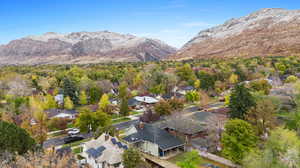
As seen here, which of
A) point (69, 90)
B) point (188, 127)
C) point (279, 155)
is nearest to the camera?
point (279, 155)

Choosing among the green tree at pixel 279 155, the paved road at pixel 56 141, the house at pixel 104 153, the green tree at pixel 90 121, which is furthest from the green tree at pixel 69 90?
the green tree at pixel 279 155

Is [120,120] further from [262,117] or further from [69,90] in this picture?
[262,117]

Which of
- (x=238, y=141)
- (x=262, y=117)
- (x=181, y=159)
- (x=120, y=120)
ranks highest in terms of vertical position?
(x=262, y=117)

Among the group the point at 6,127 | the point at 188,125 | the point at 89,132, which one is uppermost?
the point at 6,127

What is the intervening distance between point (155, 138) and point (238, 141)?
10.8 m

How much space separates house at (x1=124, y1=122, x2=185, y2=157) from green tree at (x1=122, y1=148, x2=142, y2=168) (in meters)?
6.46

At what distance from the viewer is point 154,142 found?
1169 inches

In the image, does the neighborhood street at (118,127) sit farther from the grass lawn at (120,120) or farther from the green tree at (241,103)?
the green tree at (241,103)

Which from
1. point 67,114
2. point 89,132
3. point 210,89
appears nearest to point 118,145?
point 89,132

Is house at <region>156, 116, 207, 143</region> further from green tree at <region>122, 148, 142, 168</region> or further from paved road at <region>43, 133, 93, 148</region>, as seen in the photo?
paved road at <region>43, 133, 93, 148</region>

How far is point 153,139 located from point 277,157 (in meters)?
15.0

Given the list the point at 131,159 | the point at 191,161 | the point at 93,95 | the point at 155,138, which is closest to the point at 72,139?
the point at 155,138

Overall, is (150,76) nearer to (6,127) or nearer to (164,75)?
(164,75)

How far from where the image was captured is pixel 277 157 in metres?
20.5
